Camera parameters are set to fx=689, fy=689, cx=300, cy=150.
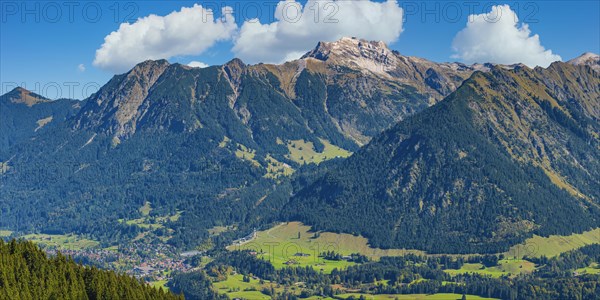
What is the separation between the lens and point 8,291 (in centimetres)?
13638

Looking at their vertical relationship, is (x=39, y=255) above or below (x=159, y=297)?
above

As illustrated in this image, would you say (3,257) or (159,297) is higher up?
(3,257)

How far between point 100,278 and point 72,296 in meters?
11.4

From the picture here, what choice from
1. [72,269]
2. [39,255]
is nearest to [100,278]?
[72,269]

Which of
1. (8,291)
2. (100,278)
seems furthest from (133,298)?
(8,291)

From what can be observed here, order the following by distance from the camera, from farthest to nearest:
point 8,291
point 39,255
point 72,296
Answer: point 39,255 < point 72,296 < point 8,291

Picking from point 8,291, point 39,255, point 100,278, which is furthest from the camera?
point 39,255

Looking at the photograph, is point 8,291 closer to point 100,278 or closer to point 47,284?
point 47,284

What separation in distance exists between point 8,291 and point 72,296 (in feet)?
45.0

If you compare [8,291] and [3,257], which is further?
[3,257]

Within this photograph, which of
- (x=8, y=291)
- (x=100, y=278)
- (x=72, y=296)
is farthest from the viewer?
(x=100, y=278)

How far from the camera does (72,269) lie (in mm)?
160125

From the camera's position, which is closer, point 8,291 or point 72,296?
point 8,291

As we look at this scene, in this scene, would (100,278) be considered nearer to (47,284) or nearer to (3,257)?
(47,284)
